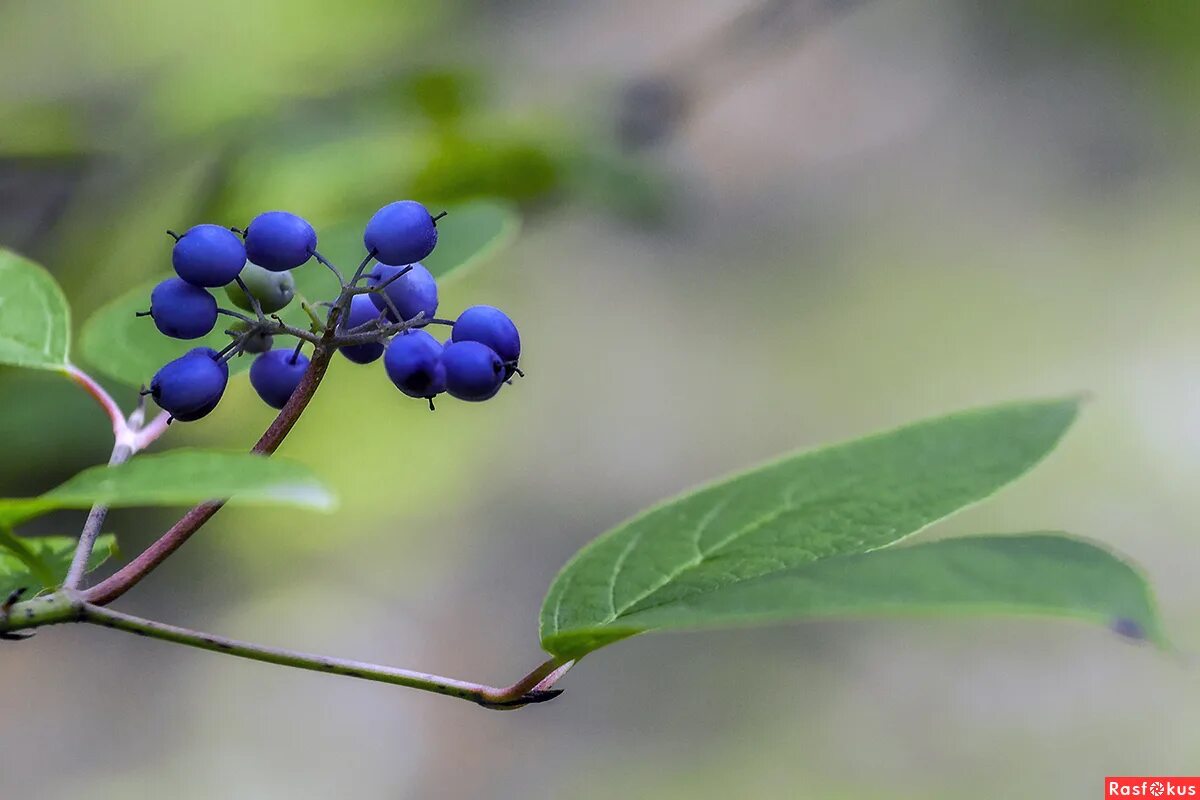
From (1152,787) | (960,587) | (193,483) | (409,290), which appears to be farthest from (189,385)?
(1152,787)

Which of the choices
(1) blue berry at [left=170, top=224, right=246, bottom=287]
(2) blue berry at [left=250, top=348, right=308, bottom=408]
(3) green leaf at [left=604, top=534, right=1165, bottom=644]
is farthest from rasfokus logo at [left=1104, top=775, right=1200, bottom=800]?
(1) blue berry at [left=170, top=224, right=246, bottom=287]

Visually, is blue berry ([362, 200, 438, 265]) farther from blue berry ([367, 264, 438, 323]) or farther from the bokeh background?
the bokeh background

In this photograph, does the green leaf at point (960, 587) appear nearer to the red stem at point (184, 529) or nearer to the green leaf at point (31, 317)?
the red stem at point (184, 529)

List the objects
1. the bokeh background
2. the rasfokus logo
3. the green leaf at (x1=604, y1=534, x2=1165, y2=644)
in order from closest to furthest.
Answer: the green leaf at (x1=604, y1=534, x2=1165, y2=644) < the bokeh background < the rasfokus logo

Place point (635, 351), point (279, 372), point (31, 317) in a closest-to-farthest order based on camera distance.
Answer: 1. point (279, 372)
2. point (31, 317)
3. point (635, 351)

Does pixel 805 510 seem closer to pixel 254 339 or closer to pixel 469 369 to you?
pixel 469 369

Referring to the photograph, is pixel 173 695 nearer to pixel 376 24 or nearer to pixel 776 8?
pixel 376 24
